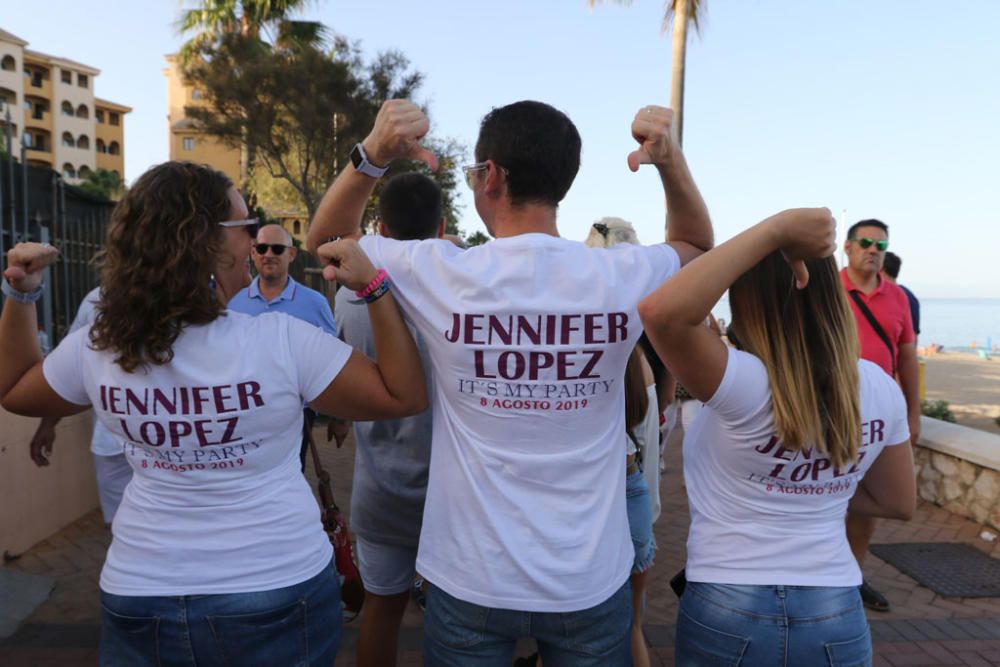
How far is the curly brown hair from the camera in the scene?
160cm

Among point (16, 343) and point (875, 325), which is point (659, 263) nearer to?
point (16, 343)

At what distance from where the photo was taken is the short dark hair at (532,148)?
5.58 ft

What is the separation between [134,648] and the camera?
1.63m

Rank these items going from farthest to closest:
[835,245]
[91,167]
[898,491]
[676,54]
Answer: [91,167], [676,54], [898,491], [835,245]

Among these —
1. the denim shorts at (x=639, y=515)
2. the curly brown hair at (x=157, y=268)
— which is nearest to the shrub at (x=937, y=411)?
the denim shorts at (x=639, y=515)

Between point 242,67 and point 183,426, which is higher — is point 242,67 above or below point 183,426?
above

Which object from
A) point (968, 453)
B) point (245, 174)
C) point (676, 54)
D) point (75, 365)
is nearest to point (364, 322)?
point (75, 365)

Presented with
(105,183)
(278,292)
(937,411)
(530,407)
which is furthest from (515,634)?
(105,183)

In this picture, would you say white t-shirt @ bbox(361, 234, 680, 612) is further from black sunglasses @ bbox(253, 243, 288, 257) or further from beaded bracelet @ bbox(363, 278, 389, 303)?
black sunglasses @ bbox(253, 243, 288, 257)

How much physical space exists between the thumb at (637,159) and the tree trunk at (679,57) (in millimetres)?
11852

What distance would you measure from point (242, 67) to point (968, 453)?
1751cm

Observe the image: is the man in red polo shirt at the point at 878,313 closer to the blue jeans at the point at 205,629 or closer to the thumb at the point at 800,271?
the thumb at the point at 800,271

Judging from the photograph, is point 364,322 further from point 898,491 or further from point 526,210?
point 898,491

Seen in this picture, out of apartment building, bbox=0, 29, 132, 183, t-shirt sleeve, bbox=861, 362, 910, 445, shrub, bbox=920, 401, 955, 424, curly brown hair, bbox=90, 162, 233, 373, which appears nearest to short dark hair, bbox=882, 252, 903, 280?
shrub, bbox=920, 401, 955, 424
